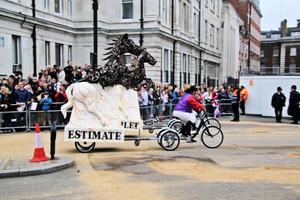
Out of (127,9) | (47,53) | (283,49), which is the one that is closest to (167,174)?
(47,53)

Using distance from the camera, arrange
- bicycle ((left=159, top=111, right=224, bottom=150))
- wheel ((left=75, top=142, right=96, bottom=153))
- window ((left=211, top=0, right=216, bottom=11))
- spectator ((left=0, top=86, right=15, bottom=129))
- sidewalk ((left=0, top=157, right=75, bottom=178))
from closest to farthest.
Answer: sidewalk ((left=0, top=157, right=75, bottom=178))
wheel ((left=75, top=142, right=96, bottom=153))
bicycle ((left=159, top=111, right=224, bottom=150))
spectator ((left=0, top=86, right=15, bottom=129))
window ((left=211, top=0, right=216, bottom=11))

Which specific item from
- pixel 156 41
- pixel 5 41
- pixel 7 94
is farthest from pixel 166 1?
pixel 7 94

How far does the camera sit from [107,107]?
41.4 ft

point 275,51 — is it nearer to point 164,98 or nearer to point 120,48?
point 164,98

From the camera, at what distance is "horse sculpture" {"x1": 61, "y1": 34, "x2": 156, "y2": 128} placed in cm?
1201

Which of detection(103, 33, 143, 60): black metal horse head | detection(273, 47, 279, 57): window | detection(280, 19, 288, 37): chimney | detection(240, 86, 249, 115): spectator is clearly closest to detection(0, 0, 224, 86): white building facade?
detection(240, 86, 249, 115): spectator

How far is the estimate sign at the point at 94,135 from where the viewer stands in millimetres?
11680

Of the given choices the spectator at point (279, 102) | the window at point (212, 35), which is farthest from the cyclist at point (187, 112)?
the window at point (212, 35)

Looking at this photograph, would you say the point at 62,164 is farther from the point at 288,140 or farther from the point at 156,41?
the point at 156,41

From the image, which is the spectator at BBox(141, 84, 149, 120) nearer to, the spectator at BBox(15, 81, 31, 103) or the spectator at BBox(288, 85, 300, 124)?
the spectator at BBox(15, 81, 31, 103)

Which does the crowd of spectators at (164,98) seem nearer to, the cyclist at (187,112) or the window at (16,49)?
the cyclist at (187,112)

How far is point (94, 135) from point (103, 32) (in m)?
25.3

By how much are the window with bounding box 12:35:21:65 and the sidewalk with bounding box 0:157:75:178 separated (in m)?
16.7

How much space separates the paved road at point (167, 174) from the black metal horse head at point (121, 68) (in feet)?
6.71
